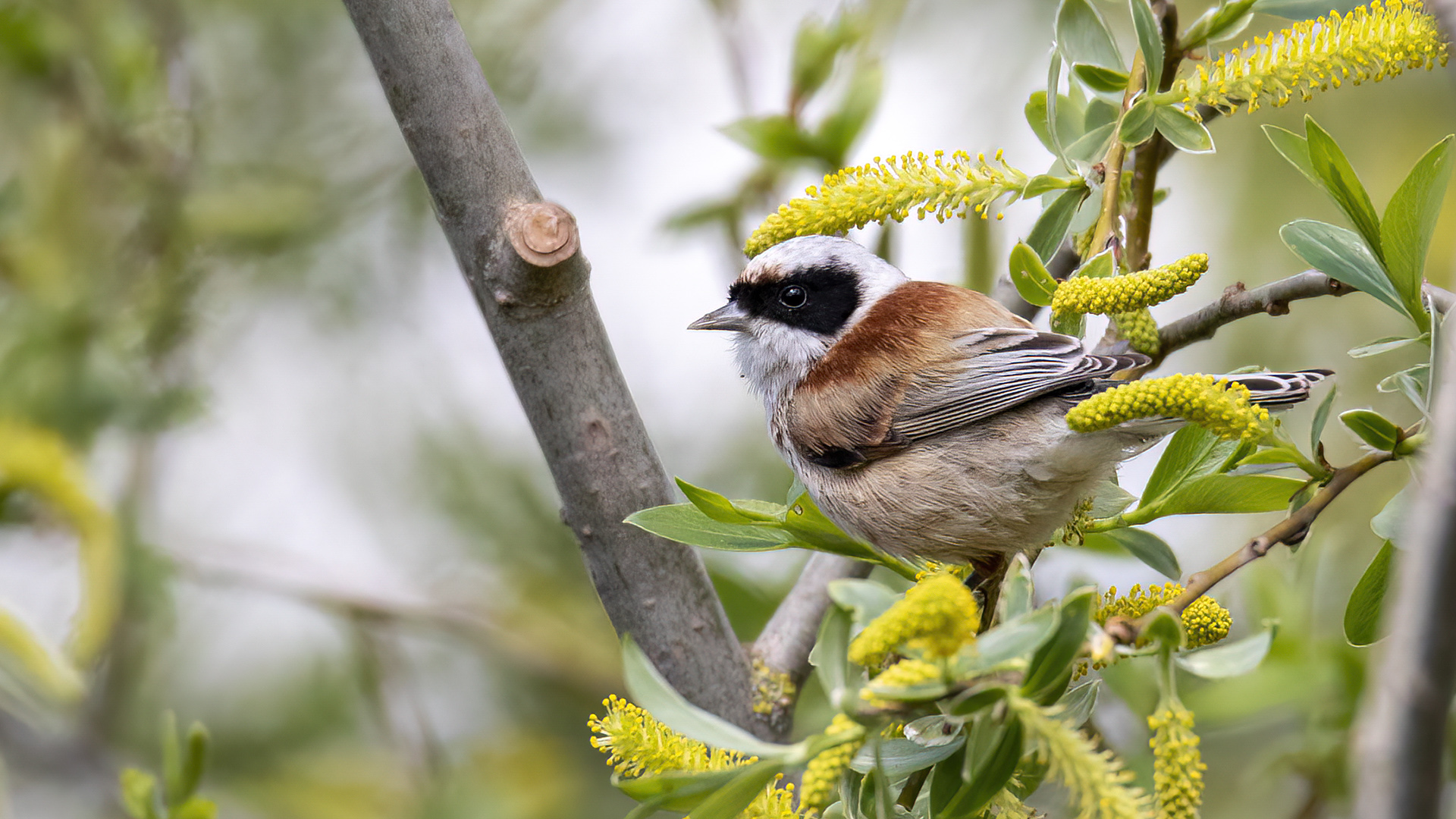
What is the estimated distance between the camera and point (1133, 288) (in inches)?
60.1

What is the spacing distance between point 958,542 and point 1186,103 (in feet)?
3.19

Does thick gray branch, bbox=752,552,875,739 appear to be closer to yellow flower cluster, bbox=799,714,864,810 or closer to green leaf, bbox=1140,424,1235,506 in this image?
green leaf, bbox=1140,424,1235,506

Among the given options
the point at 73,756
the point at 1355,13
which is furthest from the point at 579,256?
the point at 73,756

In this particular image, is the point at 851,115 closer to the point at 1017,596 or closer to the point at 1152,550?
the point at 1152,550

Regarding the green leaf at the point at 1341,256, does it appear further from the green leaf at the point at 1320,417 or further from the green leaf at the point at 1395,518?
the green leaf at the point at 1395,518

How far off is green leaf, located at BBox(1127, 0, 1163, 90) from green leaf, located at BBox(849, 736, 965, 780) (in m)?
1.08

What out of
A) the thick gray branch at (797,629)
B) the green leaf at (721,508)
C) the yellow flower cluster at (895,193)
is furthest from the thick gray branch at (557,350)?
the yellow flower cluster at (895,193)

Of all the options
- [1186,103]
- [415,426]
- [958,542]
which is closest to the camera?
[1186,103]

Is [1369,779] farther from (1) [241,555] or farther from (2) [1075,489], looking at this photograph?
(1) [241,555]

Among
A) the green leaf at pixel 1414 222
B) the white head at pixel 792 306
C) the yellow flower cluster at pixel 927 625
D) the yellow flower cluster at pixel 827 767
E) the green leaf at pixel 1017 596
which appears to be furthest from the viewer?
the white head at pixel 792 306

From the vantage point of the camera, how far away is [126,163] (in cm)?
364

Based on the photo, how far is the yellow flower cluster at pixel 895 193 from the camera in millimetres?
1732

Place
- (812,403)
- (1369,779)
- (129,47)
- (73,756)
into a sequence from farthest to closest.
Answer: (129,47) < (73,756) < (812,403) < (1369,779)

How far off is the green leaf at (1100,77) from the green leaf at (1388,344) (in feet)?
1.90
